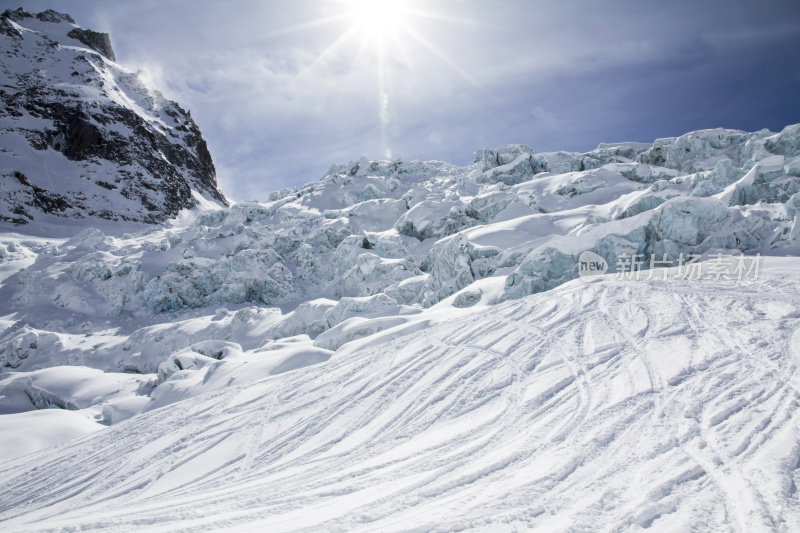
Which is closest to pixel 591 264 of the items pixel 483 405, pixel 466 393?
pixel 466 393

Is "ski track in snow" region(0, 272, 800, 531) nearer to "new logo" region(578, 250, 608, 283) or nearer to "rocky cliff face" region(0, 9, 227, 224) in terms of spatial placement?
"new logo" region(578, 250, 608, 283)

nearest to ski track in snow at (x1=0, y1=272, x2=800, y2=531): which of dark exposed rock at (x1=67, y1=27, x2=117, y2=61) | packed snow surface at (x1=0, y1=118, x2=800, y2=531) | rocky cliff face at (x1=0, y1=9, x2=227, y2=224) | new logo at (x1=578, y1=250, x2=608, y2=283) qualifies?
packed snow surface at (x1=0, y1=118, x2=800, y2=531)

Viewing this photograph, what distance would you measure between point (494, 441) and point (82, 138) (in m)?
87.3

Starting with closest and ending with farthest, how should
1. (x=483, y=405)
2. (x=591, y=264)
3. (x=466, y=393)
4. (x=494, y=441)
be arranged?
1. (x=494, y=441)
2. (x=483, y=405)
3. (x=466, y=393)
4. (x=591, y=264)

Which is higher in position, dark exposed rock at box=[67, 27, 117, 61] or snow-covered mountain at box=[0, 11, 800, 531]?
dark exposed rock at box=[67, 27, 117, 61]

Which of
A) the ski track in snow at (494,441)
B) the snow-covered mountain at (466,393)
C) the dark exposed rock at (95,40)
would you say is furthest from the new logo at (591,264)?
the dark exposed rock at (95,40)

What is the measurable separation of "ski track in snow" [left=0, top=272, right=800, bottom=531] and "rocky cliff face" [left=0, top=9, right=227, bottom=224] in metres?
60.6

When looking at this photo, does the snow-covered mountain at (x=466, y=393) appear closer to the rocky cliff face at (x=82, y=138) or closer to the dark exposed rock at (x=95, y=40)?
the rocky cliff face at (x=82, y=138)

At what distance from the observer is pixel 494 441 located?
514 centimetres

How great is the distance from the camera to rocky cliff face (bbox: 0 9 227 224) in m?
56.8

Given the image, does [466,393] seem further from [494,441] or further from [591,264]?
[591,264]

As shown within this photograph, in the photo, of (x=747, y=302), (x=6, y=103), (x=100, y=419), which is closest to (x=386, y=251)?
(x=100, y=419)

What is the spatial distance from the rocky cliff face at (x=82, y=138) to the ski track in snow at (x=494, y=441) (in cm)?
6058

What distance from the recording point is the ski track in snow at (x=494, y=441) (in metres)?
3.78
